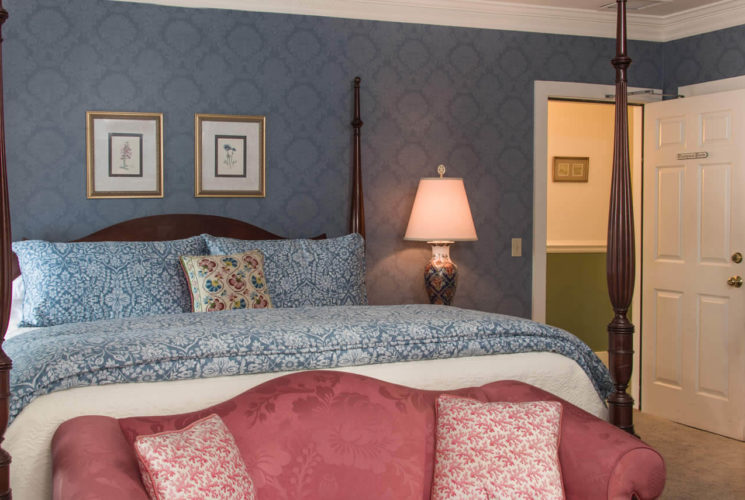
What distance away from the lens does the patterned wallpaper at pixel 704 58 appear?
447 centimetres

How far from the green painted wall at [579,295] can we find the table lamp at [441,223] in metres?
2.06

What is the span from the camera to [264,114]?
4.18 m

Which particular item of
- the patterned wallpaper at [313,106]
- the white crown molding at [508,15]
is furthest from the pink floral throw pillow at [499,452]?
the white crown molding at [508,15]

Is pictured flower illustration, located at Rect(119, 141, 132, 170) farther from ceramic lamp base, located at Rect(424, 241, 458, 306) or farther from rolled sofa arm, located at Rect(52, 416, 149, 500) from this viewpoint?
rolled sofa arm, located at Rect(52, 416, 149, 500)

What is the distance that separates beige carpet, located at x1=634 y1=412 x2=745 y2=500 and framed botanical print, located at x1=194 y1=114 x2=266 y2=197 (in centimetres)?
258

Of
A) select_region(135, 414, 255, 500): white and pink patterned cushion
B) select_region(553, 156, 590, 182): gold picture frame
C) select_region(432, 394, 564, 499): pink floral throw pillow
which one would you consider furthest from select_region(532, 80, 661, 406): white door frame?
select_region(135, 414, 255, 500): white and pink patterned cushion

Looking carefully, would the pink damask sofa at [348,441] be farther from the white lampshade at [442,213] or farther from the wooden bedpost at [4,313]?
the white lampshade at [442,213]

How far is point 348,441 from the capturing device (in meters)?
2.13

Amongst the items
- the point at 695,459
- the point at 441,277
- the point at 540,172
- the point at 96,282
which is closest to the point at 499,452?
the point at 96,282

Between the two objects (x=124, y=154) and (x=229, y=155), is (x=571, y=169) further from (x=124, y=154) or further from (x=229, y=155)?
(x=124, y=154)

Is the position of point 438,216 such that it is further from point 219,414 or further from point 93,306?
point 219,414

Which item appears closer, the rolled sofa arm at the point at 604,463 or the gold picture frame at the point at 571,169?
the rolled sofa arm at the point at 604,463

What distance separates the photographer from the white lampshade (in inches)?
166

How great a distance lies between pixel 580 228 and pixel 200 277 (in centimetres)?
408
